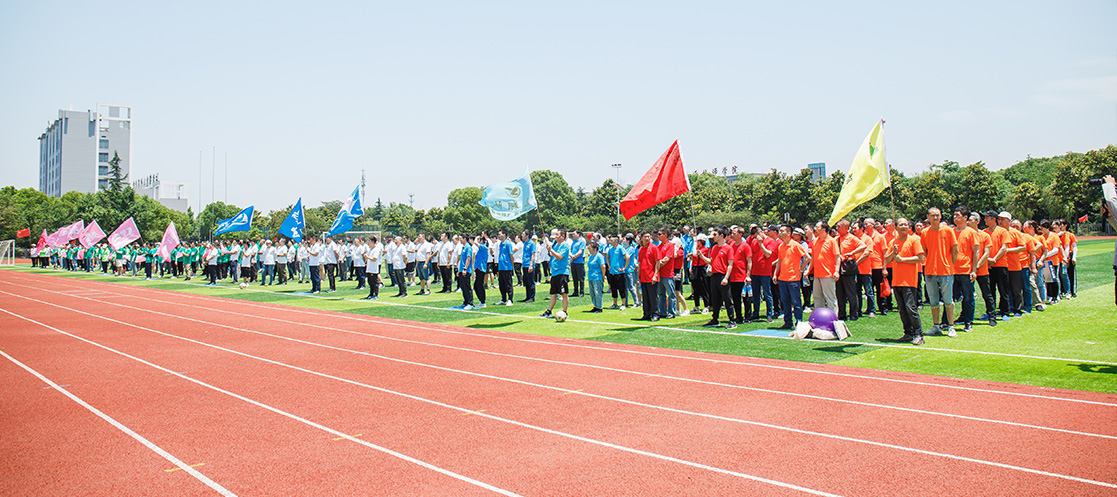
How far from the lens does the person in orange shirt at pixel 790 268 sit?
1105 centimetres

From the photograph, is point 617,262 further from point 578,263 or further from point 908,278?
point 908,278

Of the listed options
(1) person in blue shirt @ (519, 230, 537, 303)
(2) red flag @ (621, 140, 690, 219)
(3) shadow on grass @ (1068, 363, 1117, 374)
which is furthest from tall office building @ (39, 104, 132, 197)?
(3) shadow on grass @ (1068, 363, 1117, 374)

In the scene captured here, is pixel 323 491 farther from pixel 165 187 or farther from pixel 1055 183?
pixel 165 187

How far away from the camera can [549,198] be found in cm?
9662

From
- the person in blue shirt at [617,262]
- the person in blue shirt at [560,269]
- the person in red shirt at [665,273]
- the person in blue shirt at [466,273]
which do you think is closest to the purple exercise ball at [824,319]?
the person in red shirt at [665,273]

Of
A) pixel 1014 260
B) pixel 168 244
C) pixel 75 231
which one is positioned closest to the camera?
pixel 1014 260

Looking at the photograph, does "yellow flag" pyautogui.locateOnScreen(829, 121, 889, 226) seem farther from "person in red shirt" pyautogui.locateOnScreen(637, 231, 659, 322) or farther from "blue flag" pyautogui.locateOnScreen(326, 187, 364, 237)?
"blue flag" pyautogui.locateOnScreen(326, 187, 364, 237)

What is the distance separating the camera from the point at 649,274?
13.4 m

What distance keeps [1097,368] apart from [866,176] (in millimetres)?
4212

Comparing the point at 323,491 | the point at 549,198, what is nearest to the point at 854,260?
the point at 323,491

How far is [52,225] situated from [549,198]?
61431 millimetres

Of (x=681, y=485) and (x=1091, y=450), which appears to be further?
(x=1091, y=450)

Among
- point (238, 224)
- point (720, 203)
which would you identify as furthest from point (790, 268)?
point (720, 203)

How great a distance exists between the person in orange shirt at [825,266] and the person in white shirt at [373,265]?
14.1 meters
